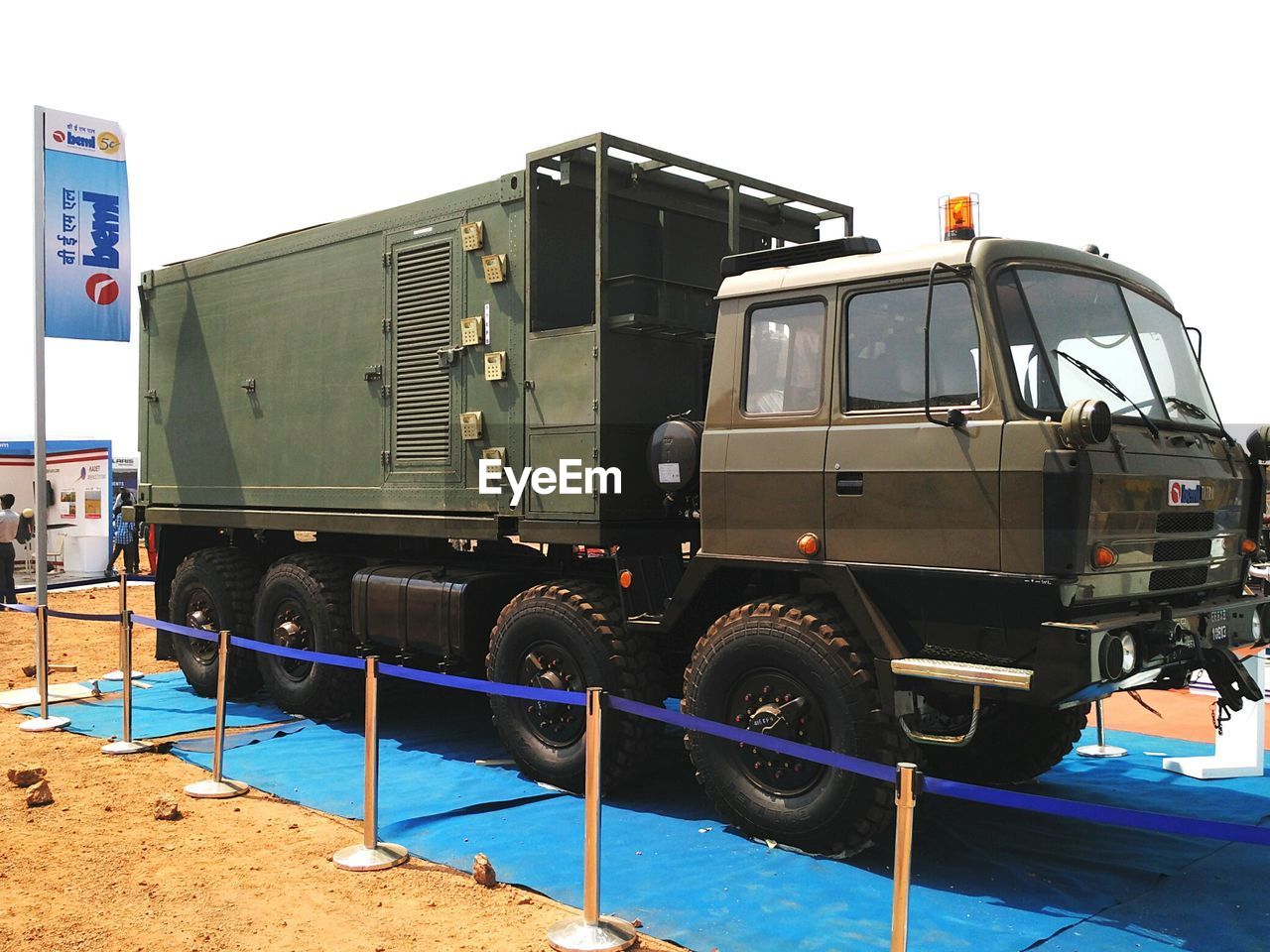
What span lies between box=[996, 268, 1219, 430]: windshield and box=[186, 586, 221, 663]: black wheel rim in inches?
306

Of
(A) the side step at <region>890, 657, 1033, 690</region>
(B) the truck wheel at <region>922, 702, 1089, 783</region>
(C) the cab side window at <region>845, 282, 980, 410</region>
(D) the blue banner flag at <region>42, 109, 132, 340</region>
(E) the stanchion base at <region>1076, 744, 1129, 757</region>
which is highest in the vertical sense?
(D) the blue banner flag at <region>42, 109, 132, 340</region>

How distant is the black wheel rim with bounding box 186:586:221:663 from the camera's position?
414 inches

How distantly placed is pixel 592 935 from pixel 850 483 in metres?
2.47

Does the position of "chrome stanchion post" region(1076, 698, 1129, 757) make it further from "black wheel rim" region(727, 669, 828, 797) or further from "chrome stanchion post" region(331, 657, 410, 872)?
"chrome stanchion post" region(331, 657, 410, 872)

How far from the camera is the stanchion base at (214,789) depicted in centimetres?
729

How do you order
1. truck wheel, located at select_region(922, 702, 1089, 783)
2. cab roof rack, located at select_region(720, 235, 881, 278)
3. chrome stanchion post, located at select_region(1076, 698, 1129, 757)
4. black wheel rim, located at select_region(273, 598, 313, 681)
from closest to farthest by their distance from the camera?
1. cab roof rack, located at select_region(720, 235, 881, 278)
2. truck wheel, located at select_region(922, 702, 1089, 783)
3. chrome stanchion post, located at select_region(1076, 698, 1129, 757)
4. black wheel rim, located at select_region(273, 598, 313, 681)

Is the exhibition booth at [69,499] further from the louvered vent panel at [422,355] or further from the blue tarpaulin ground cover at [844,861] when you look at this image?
the louvered vent panel at [422,355]

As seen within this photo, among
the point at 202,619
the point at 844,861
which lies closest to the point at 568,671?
the point at 844,861

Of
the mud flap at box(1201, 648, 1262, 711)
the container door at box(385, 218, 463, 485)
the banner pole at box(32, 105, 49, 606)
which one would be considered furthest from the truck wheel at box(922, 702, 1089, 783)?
the banner pole at box(32, 105, 49, 606)

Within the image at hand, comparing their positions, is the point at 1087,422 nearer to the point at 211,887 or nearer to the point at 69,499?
the point at 211,887

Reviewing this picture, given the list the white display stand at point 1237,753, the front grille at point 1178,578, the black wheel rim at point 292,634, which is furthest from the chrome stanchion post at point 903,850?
the black wheel rim at point 292,634

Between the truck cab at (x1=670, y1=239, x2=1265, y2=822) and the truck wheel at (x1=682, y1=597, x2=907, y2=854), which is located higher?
the truck cab at (x1=670, y1=239, x2=1265, y2=822)

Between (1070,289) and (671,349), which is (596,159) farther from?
(1070,289)

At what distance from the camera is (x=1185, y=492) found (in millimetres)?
5707
